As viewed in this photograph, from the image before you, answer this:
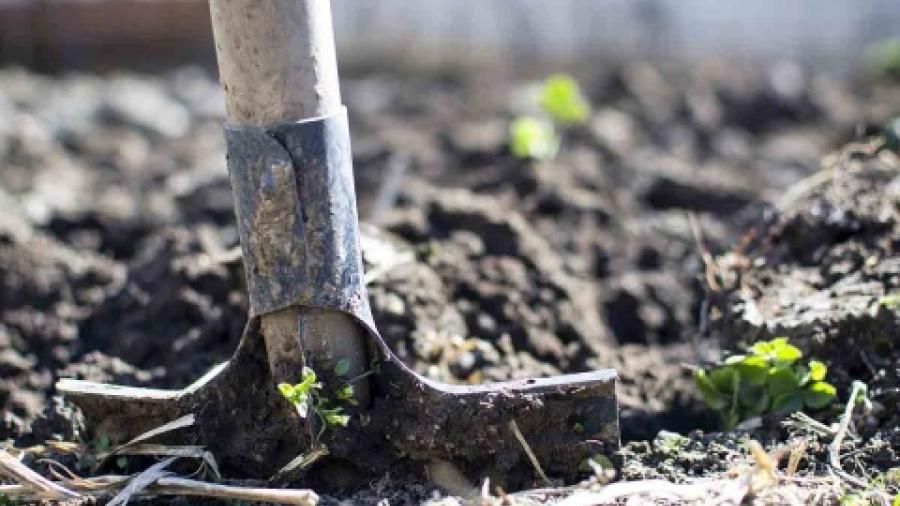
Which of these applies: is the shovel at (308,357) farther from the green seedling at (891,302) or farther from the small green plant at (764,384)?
the green seedling at (891,302)

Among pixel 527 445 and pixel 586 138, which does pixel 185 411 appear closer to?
pixel 527 445

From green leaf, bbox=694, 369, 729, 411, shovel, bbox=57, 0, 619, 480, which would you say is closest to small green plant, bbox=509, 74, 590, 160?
green leaf, bbox=694, 369, 729, 411

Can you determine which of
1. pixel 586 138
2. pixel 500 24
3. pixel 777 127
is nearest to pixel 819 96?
pixel 777 127

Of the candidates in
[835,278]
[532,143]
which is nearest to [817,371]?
[835,278]

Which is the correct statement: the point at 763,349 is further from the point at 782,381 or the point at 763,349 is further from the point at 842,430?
the point at 842,430

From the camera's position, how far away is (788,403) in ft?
7.09

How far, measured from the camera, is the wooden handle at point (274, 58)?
179 centimetres

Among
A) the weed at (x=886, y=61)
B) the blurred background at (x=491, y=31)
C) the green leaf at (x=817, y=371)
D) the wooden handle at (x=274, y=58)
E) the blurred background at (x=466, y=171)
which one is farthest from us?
the blurred background at (x=491, y=31)

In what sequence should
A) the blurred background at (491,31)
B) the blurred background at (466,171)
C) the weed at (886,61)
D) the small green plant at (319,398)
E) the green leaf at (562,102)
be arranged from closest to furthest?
the small green plant at (319,398) < the blurred background at (466,171) < the green leaf at (562,102) < the weed at (886,61) < the blurred background at (491,31)

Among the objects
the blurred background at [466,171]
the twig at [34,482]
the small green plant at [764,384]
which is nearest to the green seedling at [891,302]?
the small green plant at [764,384]

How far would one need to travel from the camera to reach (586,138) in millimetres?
4488

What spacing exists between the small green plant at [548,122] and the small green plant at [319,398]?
2.11m

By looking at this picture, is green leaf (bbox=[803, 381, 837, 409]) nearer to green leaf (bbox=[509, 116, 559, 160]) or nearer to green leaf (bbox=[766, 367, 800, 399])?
green leaf (bbox=[766, 367, 800, 399])

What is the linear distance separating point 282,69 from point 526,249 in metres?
1.32
